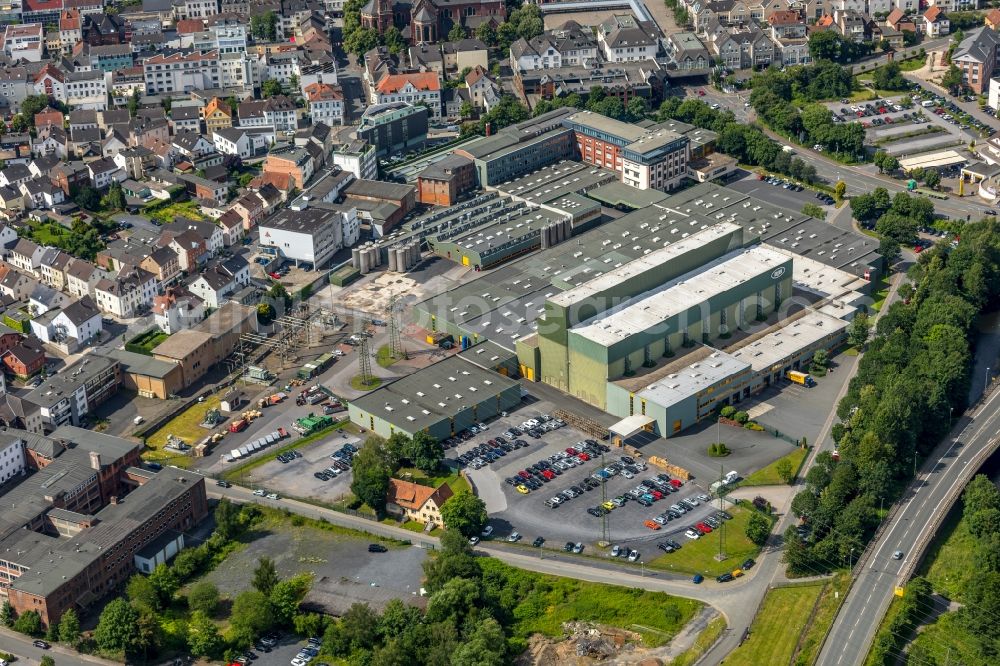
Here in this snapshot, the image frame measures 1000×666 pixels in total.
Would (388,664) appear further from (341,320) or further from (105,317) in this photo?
(105,317)

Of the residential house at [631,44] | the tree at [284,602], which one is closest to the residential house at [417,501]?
the tree at [284,602]

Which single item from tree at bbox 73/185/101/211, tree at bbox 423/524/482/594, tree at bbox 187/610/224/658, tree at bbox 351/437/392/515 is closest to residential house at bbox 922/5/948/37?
tree at bbox 73/185/101/211

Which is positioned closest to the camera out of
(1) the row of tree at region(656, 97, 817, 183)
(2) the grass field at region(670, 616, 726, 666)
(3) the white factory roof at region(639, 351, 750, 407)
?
(2) the grass field at region(670, 616, 726, 666)

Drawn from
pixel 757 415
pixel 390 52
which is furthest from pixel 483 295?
pixel 390 52

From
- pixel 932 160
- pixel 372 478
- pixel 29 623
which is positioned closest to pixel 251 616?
pixel 29 623

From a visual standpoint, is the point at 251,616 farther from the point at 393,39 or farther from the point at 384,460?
the point at 393,39

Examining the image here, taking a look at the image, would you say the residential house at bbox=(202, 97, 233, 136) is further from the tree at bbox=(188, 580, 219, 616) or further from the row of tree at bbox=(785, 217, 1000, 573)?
the tree at bbox=(188, 580, 219, 616)
